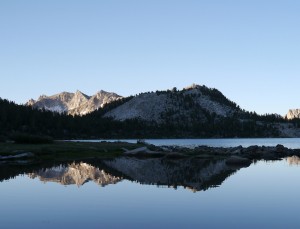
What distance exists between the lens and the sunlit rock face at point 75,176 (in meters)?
39.5

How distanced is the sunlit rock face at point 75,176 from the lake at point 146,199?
0.07 m

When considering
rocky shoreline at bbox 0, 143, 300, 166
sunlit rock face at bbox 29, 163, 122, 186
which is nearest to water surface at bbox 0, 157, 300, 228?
sunlit rock face at bbox 29, 163, 122, 186

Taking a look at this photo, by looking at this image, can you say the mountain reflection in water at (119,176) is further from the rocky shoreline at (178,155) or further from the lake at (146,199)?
the rocky shoreline at (178,155)

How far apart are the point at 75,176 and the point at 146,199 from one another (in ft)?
49.1

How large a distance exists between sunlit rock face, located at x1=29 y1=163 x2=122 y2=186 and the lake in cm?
7

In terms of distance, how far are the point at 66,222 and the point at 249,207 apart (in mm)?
11789

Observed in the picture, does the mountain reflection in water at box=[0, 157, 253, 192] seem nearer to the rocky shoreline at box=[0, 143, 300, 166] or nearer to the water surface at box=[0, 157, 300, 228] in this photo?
the water surface at box=[0, 157, 300, 228]

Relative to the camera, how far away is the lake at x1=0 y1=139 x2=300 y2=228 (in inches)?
879

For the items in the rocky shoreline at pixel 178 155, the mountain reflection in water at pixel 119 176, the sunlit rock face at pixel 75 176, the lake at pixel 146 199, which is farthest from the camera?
the rocky shoreline at pixel 178 155

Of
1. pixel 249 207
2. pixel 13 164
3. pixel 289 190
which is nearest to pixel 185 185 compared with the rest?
pixel 289 190

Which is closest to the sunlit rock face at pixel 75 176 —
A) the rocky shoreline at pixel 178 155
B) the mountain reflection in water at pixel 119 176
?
the mountain reflection in water at pixel 119 176

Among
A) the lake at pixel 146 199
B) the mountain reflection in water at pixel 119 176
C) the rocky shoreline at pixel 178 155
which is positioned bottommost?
the lake at pixel 146 199

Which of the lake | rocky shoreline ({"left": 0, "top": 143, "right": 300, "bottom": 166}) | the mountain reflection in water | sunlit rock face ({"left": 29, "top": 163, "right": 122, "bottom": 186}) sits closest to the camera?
the lake

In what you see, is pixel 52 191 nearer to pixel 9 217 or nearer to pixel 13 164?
pixel 9 217
